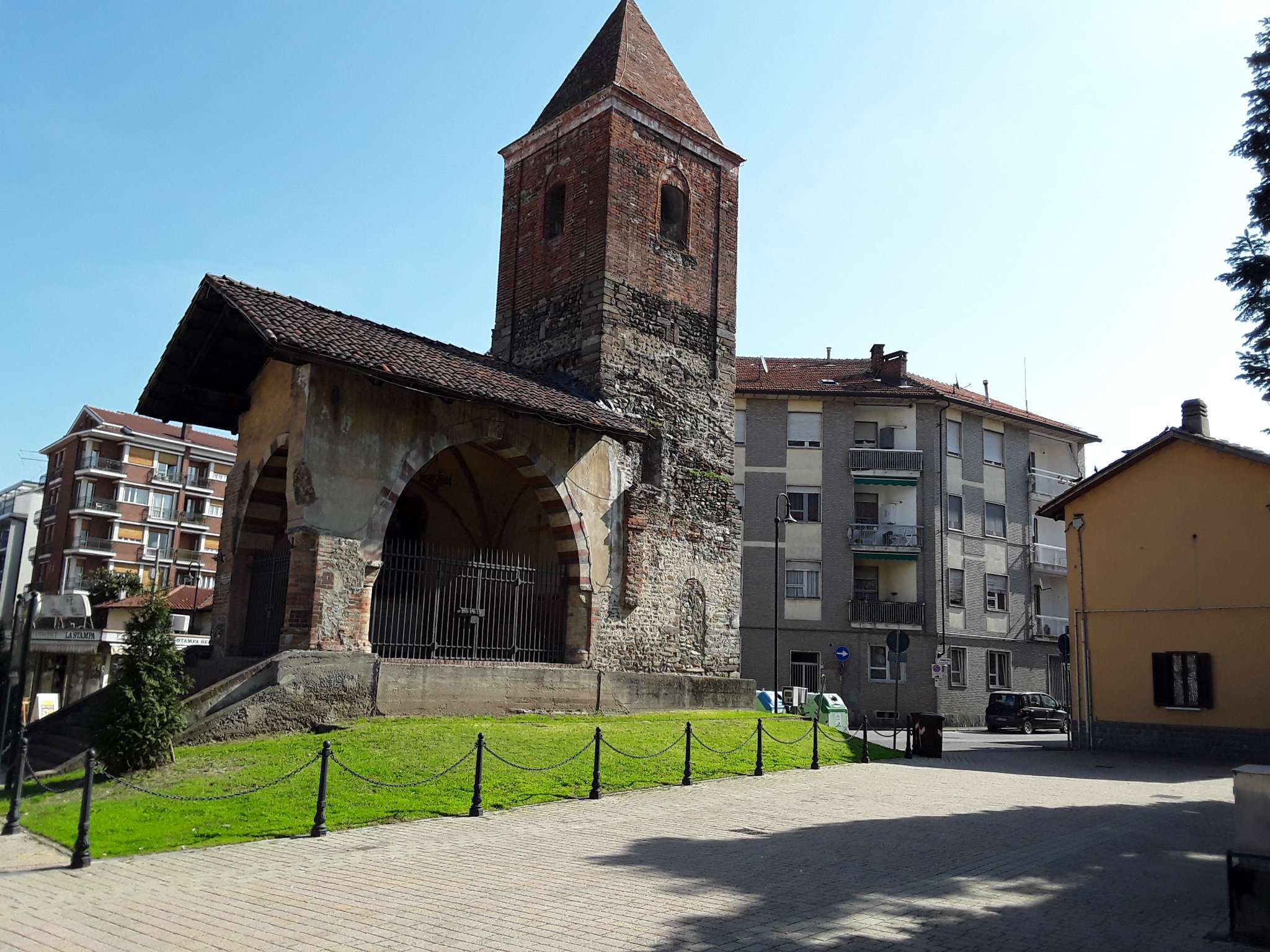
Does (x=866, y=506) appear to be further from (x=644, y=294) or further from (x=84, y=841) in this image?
(x=84, y=841)

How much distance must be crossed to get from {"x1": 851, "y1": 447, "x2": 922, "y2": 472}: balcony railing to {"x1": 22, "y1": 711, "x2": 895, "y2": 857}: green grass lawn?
21249mm

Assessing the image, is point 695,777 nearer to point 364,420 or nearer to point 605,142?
point 364,420

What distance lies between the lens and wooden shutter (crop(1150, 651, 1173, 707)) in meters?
19.1

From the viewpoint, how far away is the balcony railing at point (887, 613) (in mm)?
33906

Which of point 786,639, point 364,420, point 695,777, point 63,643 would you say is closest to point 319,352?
point 364,420

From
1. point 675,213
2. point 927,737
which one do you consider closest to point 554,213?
point 675,213

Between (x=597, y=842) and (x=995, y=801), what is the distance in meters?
5.74

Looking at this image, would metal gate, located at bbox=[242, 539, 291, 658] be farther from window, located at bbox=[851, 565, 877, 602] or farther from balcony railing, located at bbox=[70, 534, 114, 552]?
balcony railing, located at bbox=[70, 534, 114, 552]

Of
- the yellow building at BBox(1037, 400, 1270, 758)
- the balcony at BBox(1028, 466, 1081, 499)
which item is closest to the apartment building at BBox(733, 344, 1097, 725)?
the balcony at BBox(1028, 466, 1081, 499)

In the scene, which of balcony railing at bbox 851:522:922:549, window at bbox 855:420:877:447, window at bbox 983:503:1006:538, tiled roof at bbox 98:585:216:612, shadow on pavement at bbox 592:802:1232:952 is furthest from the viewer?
tiled roof at bbox 98:585:216:612

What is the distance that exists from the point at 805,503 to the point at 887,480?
312 centimetres

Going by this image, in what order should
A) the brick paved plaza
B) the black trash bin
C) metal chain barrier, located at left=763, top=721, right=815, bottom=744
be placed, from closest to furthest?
the brick paved plaza, metal chain barrier, located at left=763, top=721, right=815, bottom=744, the black trash bin

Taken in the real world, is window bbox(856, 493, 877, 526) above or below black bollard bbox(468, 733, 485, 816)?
above

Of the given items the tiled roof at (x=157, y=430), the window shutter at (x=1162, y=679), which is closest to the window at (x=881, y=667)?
the window shutter at (x=1162, y=679)
